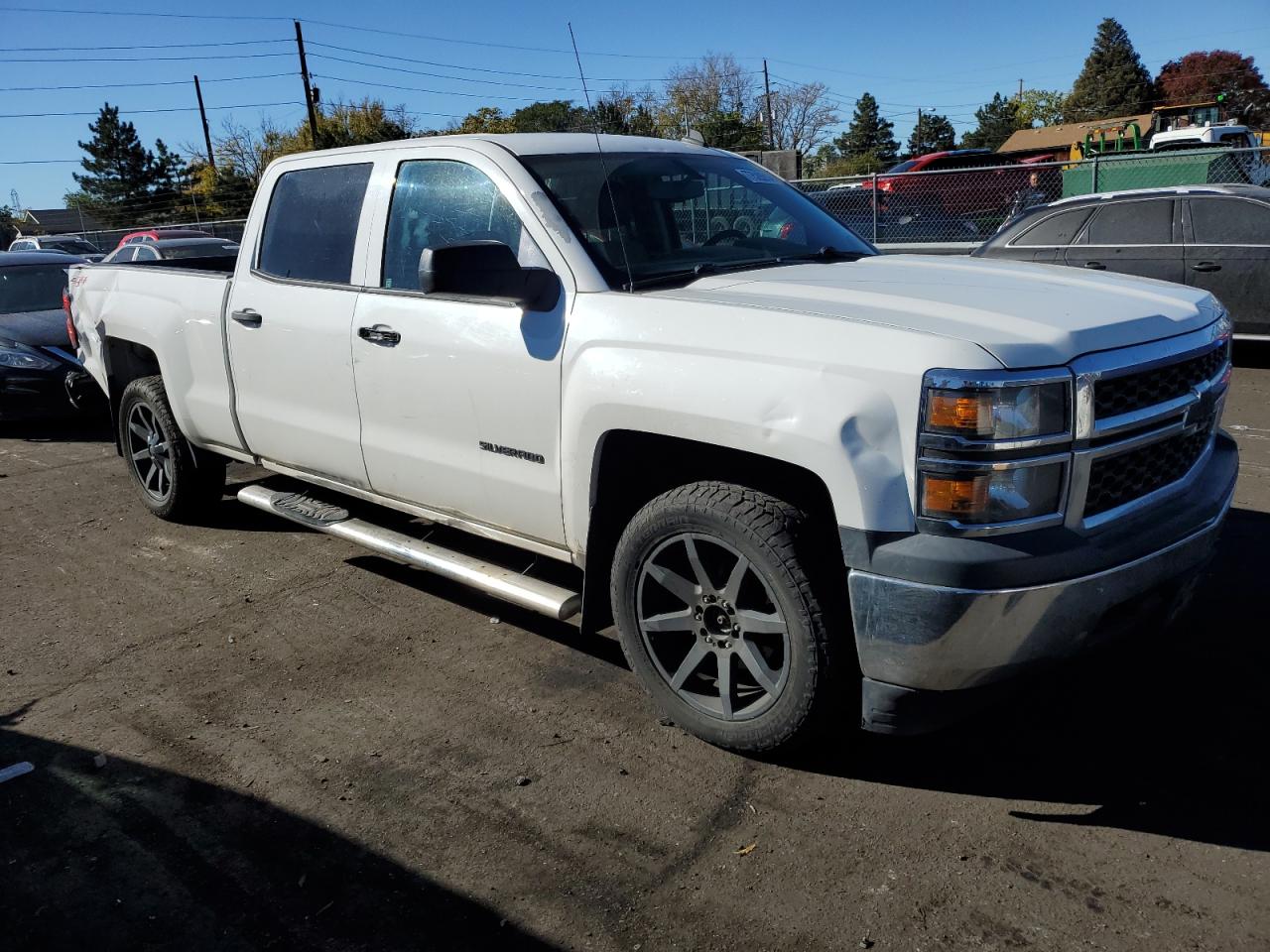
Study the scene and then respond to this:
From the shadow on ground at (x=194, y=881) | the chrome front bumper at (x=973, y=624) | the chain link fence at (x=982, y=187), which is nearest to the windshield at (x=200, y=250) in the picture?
the chain link fence at (x=982, y=187)

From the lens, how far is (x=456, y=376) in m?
3.90

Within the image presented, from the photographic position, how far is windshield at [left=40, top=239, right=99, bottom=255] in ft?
99.7

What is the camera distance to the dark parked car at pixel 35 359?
937cm

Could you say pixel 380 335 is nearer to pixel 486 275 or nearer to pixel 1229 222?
pixel 486 275

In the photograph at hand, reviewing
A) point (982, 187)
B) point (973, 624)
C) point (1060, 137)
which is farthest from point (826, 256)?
point (1060, 137)

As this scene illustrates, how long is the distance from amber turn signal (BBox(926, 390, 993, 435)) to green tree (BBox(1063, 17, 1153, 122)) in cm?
8934

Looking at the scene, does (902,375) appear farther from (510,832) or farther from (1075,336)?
(510,832)

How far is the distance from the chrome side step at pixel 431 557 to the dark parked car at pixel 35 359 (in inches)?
189

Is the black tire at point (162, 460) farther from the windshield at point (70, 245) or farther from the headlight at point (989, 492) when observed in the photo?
the windshield at point (70, 245)

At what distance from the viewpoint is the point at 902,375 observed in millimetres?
2705

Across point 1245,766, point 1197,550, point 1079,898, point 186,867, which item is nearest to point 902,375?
point 1197,550

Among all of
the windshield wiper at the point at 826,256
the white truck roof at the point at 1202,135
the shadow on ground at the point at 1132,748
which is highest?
the white truck roof at the point at 1202,135

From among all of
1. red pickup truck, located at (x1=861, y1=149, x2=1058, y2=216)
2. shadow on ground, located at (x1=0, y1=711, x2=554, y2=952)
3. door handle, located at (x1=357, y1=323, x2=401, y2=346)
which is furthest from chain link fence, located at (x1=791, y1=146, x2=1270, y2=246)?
shadow on ground, located at (x1=0, y1=711, x2=554, y2=952)

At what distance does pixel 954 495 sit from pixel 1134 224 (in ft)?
28.1
